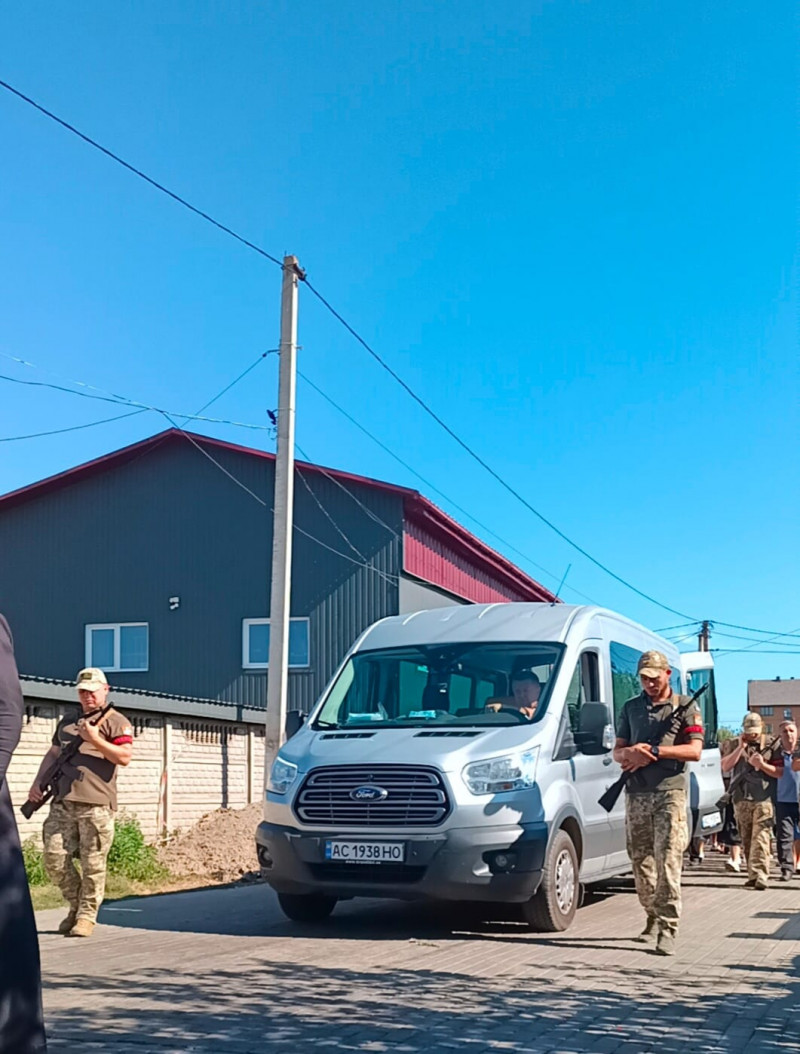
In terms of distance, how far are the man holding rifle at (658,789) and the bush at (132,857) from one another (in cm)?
738

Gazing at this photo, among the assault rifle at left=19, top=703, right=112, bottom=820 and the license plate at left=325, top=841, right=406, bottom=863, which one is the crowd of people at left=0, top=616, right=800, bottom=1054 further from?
the license plate at left=325, top=841, right=406, bottom=863

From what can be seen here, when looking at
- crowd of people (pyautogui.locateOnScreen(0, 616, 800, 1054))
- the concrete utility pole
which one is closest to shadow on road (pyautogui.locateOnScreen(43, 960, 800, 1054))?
crowd of people (pyautogui.locateOnScreen(0, 616, 800, 1054))

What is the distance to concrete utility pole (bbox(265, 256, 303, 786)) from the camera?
703 inches

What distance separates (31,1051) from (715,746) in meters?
13.9

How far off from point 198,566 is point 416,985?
962 inches

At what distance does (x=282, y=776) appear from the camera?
10062 millimetres

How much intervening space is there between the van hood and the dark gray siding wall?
19.6 m

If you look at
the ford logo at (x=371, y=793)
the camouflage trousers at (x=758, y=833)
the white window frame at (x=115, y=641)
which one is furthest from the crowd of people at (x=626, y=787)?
the white window frame at (x=115, y=641)

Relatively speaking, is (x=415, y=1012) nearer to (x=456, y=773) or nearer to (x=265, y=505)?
(x=456, y=773)

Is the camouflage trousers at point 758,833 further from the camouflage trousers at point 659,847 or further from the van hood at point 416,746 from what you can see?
the camouflage trousers at point 659,847

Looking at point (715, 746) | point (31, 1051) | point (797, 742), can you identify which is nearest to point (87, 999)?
point (31, 1051)

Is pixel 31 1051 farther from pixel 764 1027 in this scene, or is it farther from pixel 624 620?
pixel 624 620

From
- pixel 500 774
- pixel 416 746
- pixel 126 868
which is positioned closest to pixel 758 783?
pixel 500 774

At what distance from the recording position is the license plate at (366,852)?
933 centimetres
